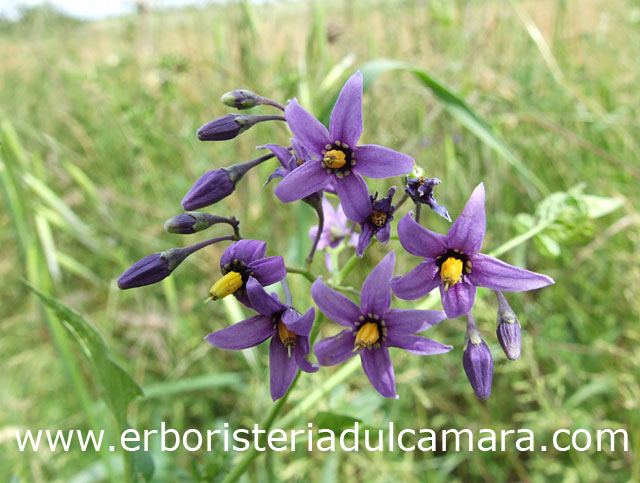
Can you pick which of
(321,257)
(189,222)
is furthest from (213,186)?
(321,257)

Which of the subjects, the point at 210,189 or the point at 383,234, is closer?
the point at 383,234

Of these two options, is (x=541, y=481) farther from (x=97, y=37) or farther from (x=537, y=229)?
Answer: (x=97, y=37)

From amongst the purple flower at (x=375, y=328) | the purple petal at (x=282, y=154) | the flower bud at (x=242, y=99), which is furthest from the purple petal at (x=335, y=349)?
the flower bud at (x=242, y=99)

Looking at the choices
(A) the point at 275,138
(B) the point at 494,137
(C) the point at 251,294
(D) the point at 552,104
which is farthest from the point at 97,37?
(C) the point at 251,294

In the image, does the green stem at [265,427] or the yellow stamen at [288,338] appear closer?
the yellow stamen at [288,338]

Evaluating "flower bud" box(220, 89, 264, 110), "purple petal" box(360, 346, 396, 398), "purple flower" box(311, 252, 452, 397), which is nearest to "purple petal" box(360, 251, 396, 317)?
"purple flower" box(311, 252, 452, 397)

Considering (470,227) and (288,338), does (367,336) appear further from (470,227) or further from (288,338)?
(470,227)

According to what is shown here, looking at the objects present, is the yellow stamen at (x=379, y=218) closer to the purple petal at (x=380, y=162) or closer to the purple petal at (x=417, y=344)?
the purple petal at (x=380, y=162)
